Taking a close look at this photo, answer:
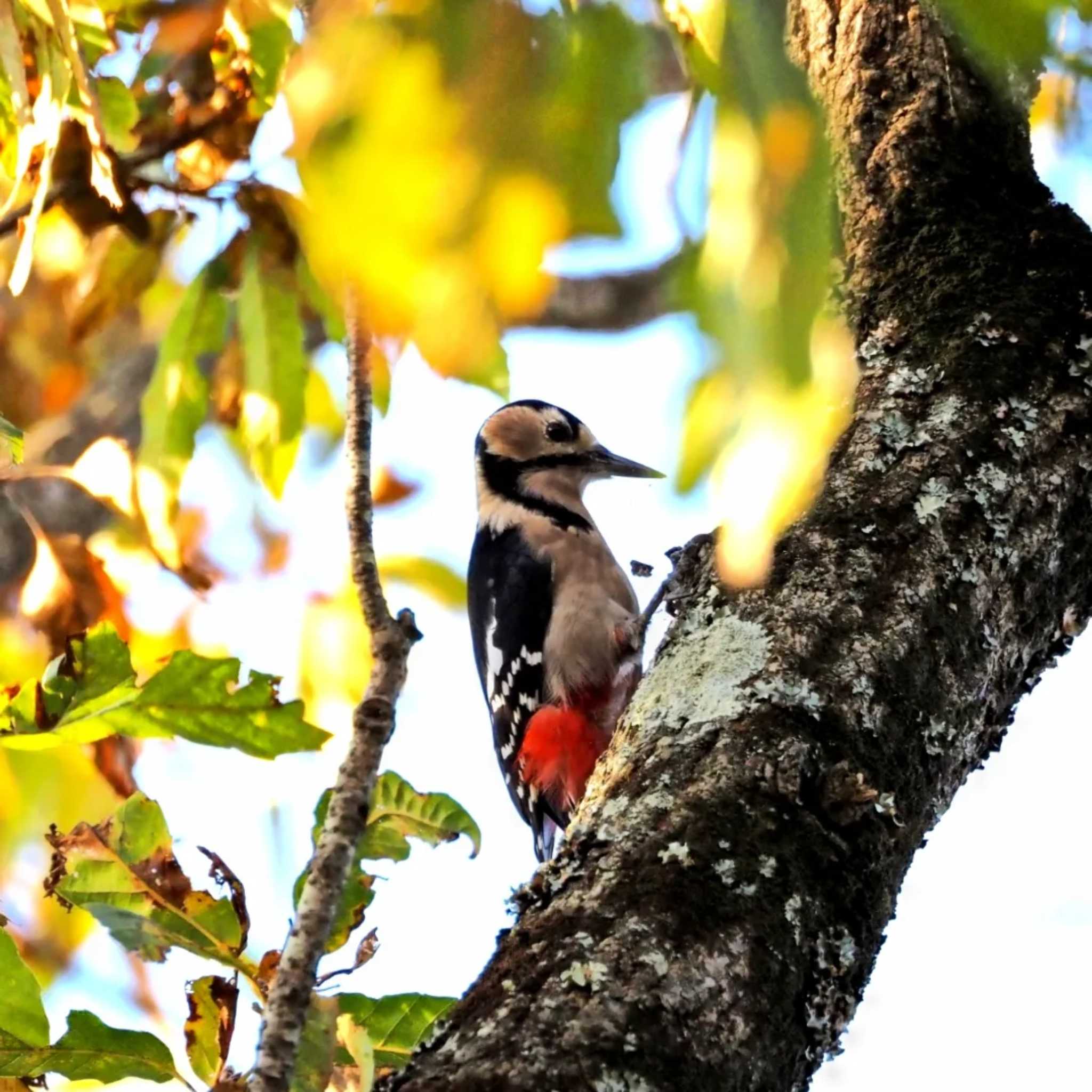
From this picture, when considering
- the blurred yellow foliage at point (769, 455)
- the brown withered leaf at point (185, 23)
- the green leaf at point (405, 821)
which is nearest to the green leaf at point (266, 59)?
the brown withered leaf at point (185, 23)

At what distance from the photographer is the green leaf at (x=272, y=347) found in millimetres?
2035

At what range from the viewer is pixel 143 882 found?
152cm

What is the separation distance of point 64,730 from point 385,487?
150 cm

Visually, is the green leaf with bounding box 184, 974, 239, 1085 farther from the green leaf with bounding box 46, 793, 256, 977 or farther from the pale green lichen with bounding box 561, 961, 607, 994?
the pale green lichen with bounding box 561, 961, 607, 994

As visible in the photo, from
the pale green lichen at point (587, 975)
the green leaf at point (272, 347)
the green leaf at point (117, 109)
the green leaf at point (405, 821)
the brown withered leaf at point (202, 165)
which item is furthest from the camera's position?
the green leaf at point (117, 109)

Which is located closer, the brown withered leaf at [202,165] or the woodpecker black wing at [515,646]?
the brown withered leaf at [202,165]

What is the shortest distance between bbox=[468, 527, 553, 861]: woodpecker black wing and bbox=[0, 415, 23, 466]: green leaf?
2031mm

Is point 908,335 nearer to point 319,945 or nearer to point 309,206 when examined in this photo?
point 319,945

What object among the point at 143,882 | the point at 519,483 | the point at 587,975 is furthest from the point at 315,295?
the point at 519,483

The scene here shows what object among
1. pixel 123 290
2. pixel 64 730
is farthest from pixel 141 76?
pixel 64 730

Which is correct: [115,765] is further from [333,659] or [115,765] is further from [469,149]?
[469,149]

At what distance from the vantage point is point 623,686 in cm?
322

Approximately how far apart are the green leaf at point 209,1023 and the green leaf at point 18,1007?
14 centimetres

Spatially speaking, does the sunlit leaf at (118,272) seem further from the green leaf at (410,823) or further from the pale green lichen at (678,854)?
the pale green lichen at (678,854)
